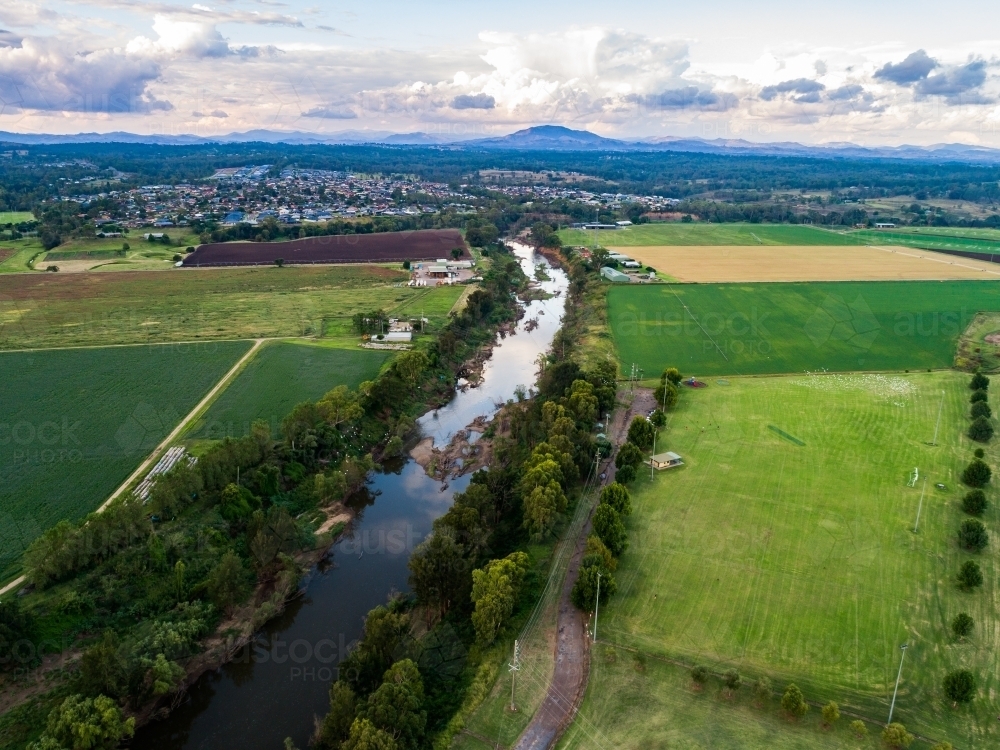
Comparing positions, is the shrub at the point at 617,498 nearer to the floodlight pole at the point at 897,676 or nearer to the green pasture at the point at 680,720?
the green pasture at the point at 680,720

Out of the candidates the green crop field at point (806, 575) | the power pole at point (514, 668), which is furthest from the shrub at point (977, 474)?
A: the power pole at point (514, 668)

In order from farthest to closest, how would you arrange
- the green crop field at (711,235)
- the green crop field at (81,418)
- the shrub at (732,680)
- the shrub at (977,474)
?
the green crop field at (711,235), the shrub at (977,474), the green crop field at (81,418), the shrub at (732,680)

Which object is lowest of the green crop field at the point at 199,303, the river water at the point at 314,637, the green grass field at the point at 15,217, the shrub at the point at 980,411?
the river water at the point at 314,637

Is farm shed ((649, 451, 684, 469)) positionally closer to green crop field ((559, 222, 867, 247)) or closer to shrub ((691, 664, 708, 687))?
shrub ((691, 664, 708, 687))

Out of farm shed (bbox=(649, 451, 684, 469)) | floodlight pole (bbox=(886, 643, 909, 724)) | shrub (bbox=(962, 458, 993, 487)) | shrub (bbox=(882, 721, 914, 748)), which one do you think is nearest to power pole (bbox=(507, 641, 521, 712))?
shrub (bbox=(882, 721, 914, 748))

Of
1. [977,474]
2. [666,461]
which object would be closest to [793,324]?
[977,474]

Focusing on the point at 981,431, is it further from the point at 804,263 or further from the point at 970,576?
the point at 804,263

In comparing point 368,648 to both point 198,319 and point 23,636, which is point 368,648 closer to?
point 23,636
